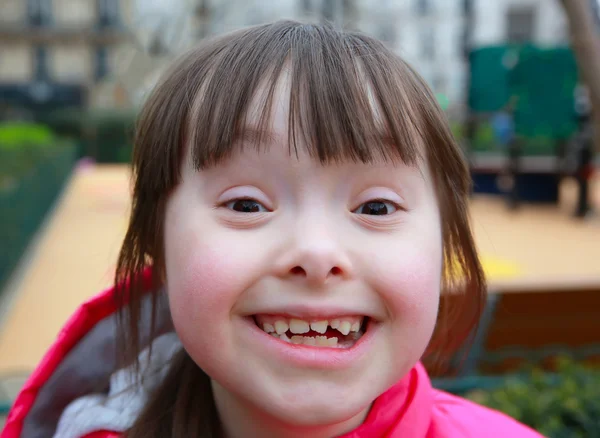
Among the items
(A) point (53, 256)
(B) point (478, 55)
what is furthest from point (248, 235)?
(B) point (478, 55)

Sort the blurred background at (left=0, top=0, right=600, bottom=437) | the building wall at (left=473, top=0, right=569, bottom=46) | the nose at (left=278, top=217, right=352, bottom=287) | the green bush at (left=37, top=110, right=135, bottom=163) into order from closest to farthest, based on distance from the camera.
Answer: the nose at (left=278, top=217, right=352, bottom=287) < the blurred background at (left=0, top=0, right=600, bottom=437) < the green bush at (left=37, top=110, right=135, bottom=163) < the building wall at (left=473, top=0, right=569, bottom=46)

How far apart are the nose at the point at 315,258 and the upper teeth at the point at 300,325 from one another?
0.07 m

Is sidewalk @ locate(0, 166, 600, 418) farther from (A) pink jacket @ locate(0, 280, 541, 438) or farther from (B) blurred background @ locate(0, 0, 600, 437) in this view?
(A) pink jacket @ locate(0, 280, 541, 438)

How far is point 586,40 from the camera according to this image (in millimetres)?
2551

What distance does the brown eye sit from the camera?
1099 mm

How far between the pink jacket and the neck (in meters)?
0.03

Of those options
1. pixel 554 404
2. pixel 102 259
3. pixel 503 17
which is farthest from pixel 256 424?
pixel 503 17

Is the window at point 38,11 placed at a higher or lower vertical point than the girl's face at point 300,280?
lower

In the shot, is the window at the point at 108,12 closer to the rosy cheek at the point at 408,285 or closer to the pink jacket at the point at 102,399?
the pink jacket at the point at 102,399

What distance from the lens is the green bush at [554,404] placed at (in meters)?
2.42

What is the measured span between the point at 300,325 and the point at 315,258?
120 millimetres

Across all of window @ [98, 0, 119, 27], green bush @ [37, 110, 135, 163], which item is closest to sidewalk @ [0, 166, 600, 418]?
green bush @ [37, 110, 135, 163]

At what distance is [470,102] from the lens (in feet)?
34.0

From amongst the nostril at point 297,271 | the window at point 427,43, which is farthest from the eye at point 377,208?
the window at point 427,43
